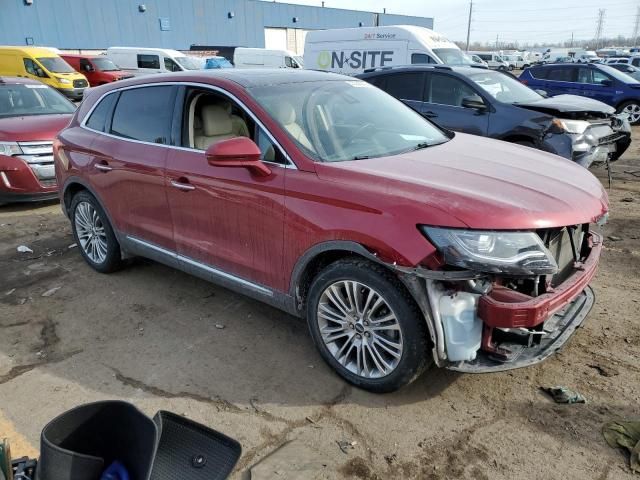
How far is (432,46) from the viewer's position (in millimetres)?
14344

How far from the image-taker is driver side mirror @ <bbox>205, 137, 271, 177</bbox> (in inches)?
122

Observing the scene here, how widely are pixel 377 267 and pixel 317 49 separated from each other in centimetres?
1513

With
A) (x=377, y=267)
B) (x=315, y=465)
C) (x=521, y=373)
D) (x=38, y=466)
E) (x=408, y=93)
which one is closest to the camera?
(x=38, y=466)

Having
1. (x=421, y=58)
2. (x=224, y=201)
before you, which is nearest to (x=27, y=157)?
(x=224, y=201)

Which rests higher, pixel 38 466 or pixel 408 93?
pixel 408 93

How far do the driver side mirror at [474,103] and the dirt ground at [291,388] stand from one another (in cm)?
359

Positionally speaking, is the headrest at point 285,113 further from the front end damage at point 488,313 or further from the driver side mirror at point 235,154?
the front end damage at point 488,313

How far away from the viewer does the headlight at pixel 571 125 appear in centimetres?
698

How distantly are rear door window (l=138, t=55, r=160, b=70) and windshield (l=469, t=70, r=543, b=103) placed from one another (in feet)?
62.7

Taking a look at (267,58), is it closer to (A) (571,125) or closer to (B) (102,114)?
(A) (571,125)

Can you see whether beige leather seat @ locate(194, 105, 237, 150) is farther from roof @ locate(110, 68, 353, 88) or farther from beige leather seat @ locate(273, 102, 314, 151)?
beige leather seat @ locate(273, 102, 314, 151)

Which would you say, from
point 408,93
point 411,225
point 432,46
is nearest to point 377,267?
point 411,225

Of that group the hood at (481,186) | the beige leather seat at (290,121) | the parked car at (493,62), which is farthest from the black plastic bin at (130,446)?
the parked car at (493,62)

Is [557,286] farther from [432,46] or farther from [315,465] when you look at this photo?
[432,46]
